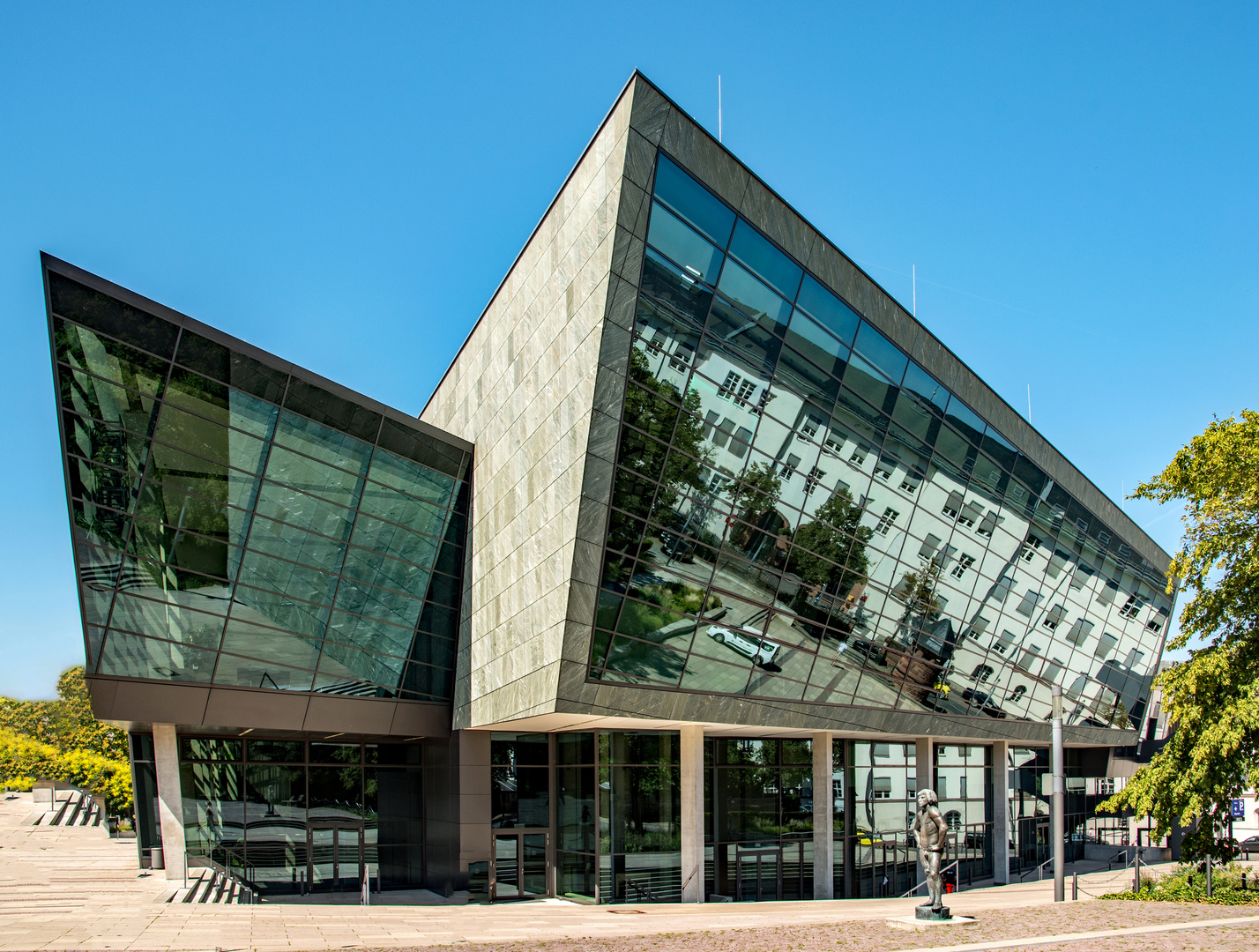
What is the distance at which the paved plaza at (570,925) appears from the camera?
604 inches

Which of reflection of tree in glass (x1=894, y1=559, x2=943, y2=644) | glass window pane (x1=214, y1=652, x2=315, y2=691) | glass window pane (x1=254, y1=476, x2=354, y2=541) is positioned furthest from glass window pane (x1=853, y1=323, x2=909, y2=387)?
glass window pane (x1=214, y1=652, x2=315, y2=691)

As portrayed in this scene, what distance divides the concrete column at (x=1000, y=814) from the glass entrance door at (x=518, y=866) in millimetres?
19697

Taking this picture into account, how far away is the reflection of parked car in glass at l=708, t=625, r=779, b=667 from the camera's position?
2366cm

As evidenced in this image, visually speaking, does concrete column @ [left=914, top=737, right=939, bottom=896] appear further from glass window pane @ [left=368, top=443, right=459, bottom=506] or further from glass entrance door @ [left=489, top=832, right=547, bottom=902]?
glass window pane @ [left=368, top=443, right=459, bottom=506]

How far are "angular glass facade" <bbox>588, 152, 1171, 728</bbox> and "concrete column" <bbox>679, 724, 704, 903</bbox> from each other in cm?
229

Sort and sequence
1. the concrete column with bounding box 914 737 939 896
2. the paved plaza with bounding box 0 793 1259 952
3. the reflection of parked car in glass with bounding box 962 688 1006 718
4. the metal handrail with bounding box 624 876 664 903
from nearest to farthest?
the paved plaza with bounding box 0 793 1259 952 → the metal handrail with bounding box 624 876 664 903 → the reflection of parked car in glass with bounding box 962 688 1006 718 → the concrete column with bounding box 914 737 939 896

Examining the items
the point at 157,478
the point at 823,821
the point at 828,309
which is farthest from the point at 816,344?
the point at 157,478

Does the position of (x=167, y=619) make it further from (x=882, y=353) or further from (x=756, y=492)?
(x=882, y=353)

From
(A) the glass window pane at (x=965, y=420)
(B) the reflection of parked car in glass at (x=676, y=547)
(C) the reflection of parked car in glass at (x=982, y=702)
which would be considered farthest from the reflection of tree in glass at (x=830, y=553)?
(C) the reflection of parked car in glass at (x=982, y=702)

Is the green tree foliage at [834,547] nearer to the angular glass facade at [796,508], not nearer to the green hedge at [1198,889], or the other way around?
the angular glass facade at [796,508]

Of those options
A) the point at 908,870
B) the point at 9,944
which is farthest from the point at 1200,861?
the point at 9,944

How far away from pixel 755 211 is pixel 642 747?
1510cm

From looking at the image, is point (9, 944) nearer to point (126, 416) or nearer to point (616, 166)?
point (126, 416)

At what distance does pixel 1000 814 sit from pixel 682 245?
28.5 metres
